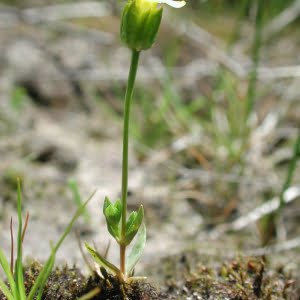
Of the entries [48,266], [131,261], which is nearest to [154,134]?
[131,261]

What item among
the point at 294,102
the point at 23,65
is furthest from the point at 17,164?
the point at 294,102

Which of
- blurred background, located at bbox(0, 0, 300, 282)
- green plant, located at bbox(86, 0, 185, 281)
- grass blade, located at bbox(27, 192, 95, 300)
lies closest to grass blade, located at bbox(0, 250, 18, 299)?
grass blade, located at bbox(27, 192, 95, 300)

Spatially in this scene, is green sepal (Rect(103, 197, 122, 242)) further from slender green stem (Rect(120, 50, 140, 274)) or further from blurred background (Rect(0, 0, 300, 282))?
blurred background (Rect(0, 0, 300, 282))

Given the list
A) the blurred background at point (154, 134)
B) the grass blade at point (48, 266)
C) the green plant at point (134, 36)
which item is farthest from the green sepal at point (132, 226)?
the blurred background at point (154, 134)

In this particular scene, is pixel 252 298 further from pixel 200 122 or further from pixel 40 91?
pixel 40 91

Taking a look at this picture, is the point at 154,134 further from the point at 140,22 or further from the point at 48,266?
the point at 48,266
